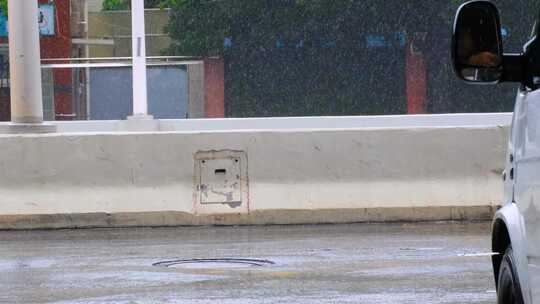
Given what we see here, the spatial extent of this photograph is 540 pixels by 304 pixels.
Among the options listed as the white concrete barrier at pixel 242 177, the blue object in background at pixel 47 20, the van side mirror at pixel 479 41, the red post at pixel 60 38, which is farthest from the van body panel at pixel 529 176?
the blue object in background at pixel 47 20

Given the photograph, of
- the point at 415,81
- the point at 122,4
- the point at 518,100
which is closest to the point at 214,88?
the point at 415,81

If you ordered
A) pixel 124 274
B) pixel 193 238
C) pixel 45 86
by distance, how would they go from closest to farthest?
pixel 124 274 → pixel 193 238 → pixel 45 86

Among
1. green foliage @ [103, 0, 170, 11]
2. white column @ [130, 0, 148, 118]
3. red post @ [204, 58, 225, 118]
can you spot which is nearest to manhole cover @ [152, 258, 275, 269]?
white column @ [130, 0, 148, 118]

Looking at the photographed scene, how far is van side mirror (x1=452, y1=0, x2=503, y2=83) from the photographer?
16.1 feet

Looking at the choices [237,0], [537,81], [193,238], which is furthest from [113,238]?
[237,0]

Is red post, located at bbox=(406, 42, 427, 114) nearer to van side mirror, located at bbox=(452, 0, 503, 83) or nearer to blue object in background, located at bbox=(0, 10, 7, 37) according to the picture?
blue object in background, located at bbox=(0, 10, 7, 37)

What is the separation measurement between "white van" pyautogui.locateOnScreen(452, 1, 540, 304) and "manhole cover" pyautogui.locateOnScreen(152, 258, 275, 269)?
5.59 meters

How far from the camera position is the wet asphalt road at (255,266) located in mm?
8969

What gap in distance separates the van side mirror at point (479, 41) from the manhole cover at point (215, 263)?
585 cm

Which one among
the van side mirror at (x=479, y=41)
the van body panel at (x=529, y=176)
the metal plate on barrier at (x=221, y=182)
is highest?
the van side mirror at (x=479, y=41)

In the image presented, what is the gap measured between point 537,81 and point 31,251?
7853mm

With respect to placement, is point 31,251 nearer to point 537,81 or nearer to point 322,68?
point 537,81

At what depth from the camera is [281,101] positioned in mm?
51188

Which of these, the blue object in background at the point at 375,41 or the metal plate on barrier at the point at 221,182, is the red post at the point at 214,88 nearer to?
the blue object in background at the point at 375,41
